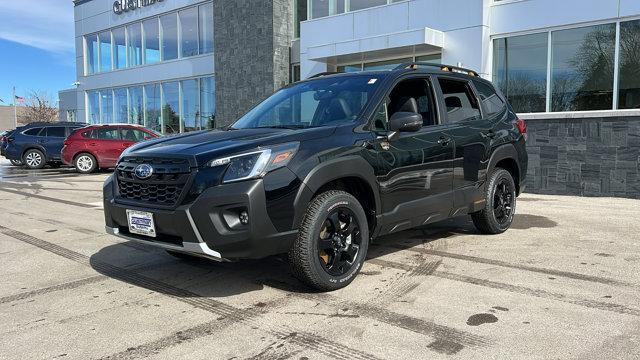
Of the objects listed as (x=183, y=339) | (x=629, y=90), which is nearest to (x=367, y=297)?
(x=183, y=339)

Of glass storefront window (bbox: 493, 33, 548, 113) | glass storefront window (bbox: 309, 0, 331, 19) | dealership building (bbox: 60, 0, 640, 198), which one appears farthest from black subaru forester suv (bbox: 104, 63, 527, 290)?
glass storefront window (bbox: 309, 0, 331, 19)

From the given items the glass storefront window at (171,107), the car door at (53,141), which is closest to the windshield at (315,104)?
the car door at (53,141)

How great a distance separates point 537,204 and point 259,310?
7009 mm

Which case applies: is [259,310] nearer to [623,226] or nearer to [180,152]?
[180,152]

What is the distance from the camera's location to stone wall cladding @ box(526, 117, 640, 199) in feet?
33.8

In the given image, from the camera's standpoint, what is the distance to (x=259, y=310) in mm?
4027

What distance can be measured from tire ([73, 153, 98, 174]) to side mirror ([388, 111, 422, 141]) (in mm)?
15022

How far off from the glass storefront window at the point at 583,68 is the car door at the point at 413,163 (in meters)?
7.11

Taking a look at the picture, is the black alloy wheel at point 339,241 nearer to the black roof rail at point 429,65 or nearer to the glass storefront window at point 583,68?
the black roof rail at point 429,65

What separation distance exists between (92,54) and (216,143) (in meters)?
27.2

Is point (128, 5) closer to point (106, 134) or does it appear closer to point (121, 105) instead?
point (121, 105)

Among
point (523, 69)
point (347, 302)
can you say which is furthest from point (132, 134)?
point (347, 302)

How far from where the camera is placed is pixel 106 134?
1762 centimetres

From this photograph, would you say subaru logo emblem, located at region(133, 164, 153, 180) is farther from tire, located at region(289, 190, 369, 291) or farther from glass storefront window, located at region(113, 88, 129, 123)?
glass storefront window, located at region(113, 88, 129, 123)
